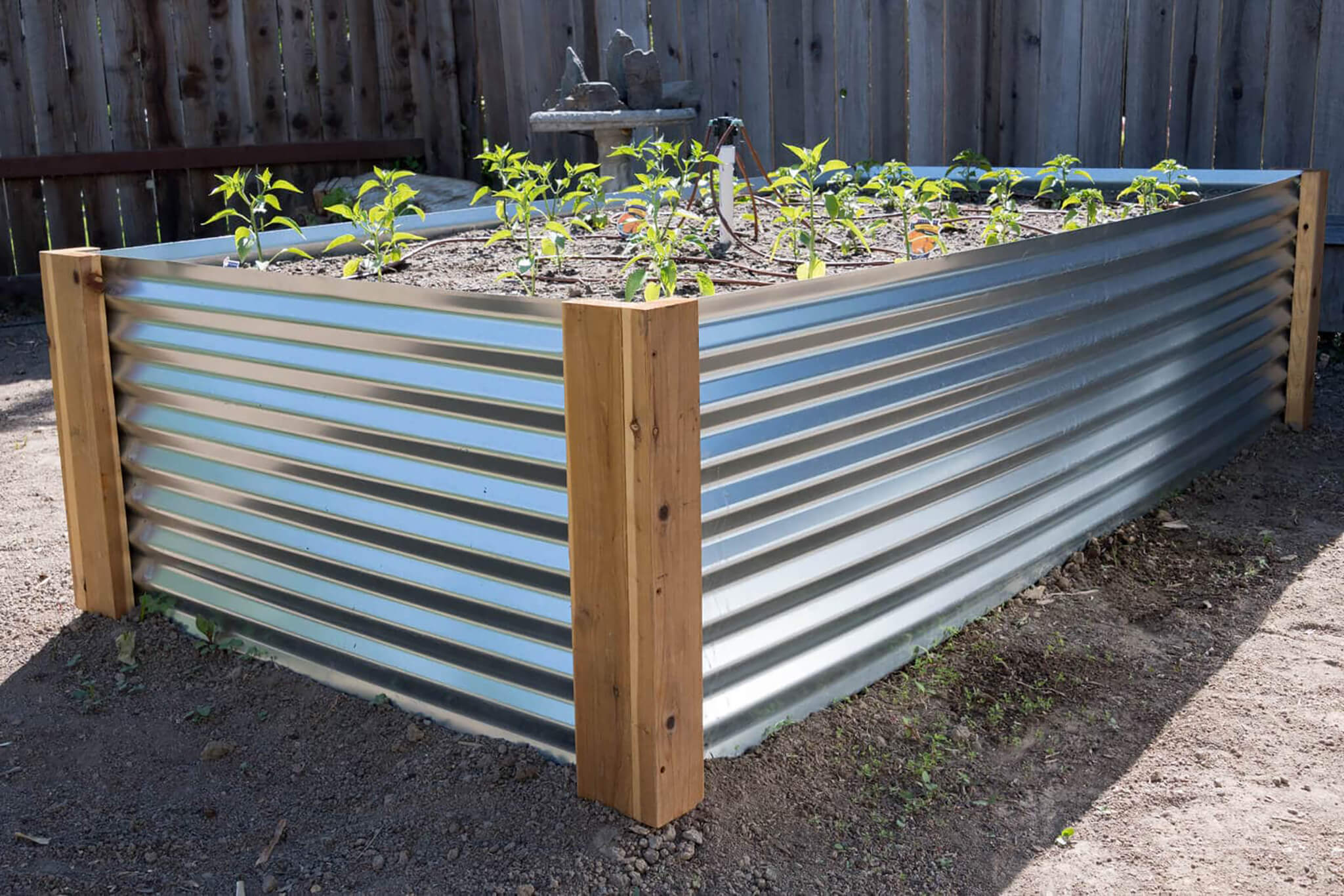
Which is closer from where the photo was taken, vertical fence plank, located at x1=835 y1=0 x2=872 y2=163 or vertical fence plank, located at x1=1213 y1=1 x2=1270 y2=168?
vertical fence plank, located at x1=1213 y1=1 x2=1270 y2=168

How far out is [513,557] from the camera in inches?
92.9

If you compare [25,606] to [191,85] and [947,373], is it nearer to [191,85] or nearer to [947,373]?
[947,373]

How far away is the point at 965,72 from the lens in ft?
19.0

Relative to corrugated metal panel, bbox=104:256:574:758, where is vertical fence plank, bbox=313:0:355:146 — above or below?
above

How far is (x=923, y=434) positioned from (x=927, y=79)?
11.7 ft

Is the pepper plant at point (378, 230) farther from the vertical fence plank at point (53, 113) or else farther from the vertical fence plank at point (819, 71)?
the vertical fence plank at point (53, 113)

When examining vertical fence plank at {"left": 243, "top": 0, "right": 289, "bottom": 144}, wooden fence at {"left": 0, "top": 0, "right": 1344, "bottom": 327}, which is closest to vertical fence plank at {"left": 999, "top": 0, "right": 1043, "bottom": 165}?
wooden fence at {"left": 0, "top": 0, "right": 1344, "bottom": 327}

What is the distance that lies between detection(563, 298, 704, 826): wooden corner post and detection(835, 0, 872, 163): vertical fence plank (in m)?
4.27

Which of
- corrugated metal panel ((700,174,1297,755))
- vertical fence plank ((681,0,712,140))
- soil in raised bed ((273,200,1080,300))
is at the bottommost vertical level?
corrugated metal panel ((700,174,1297,755))

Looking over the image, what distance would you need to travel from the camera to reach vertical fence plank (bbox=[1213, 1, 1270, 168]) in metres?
5.18

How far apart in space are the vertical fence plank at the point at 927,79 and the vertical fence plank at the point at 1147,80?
806 millimetres

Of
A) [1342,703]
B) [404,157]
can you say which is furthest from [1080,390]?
[404,157]

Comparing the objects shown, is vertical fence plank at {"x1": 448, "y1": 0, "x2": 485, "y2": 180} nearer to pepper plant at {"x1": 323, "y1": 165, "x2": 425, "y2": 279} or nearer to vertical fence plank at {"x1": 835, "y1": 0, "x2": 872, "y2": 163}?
vertical fence plank at {"x1": 835, "y1": 0, "x2": 872, "y2": 163}

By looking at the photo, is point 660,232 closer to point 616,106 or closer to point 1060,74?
point 616,106
